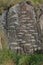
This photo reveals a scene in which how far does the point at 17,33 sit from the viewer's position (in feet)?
41.7

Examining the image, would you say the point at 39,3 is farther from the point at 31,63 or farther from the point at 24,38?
the point at 31,63

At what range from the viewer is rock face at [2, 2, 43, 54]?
40.9 ft

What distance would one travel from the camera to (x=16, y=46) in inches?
488

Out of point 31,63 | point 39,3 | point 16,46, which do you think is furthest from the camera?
point 39,3

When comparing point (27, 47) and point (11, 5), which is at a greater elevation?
point (11, 5)

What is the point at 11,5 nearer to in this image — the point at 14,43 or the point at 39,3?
the point at 39,3

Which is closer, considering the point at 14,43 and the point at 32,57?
the point at 32,57

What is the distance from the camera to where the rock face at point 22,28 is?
40.9ft

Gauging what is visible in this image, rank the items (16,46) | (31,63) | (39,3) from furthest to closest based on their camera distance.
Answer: (39,3) → (16,46) → (31,63)

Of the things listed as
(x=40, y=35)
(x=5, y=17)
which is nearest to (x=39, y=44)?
(x=40, y=35)

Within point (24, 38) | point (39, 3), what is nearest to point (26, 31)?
point (24, 38)

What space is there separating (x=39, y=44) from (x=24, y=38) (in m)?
0.62

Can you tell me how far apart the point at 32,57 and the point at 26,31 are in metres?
2.54

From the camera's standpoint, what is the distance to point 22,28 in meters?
12.8
